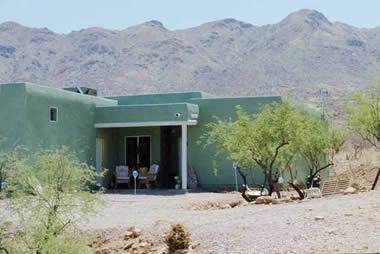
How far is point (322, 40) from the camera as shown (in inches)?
3770

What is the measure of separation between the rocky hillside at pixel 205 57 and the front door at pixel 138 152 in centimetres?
4521

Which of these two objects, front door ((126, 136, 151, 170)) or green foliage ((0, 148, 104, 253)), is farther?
front door ((126, 136, 151, 170))

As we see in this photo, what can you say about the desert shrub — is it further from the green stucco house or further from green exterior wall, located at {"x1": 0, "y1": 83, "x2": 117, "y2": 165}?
the green stucco house

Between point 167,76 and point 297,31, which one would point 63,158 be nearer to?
point 167,76

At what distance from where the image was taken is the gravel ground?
33.5 feet

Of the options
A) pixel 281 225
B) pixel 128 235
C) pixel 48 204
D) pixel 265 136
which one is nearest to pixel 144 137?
pixel 265 136

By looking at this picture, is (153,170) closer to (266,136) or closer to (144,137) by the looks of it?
(144,137)

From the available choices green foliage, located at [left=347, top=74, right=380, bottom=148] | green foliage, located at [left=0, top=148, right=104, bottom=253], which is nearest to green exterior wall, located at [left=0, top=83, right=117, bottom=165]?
green foliage, located at [left=0, top=148, right=104, bottom=253]

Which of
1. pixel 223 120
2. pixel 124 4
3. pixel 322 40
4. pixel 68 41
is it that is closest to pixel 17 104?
pixel 223 120

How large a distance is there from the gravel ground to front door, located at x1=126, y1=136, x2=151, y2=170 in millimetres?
8621

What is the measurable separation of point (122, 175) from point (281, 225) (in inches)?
507

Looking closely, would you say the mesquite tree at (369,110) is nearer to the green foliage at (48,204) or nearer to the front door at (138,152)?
the front door at (138,152)

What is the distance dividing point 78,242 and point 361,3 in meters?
55.5

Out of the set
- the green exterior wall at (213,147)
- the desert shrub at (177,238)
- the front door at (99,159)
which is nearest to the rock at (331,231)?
the desert shrub at (177,238)
